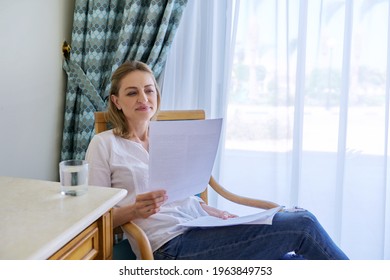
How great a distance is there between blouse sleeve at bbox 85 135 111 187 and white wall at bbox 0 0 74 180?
1.40 ft

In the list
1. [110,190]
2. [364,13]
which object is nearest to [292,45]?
[364,13]

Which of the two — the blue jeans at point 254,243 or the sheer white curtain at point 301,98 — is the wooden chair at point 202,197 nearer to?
the blue jeans at point 254,243

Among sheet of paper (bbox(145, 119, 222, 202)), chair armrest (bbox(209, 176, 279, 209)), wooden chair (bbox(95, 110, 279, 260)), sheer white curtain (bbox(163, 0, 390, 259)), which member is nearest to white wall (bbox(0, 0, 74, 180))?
wooden chair (bbox(95, 110, 279, 260))

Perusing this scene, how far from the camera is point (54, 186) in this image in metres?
0.89

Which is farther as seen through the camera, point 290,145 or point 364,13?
point 290,145

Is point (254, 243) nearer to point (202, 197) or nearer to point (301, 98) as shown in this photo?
point (202, 197)

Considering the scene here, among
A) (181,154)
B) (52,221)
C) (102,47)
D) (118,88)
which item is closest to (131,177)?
(181,154)

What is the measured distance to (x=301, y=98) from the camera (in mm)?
1581

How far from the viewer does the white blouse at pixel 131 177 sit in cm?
109

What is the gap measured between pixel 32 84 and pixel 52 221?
0.96 metres
